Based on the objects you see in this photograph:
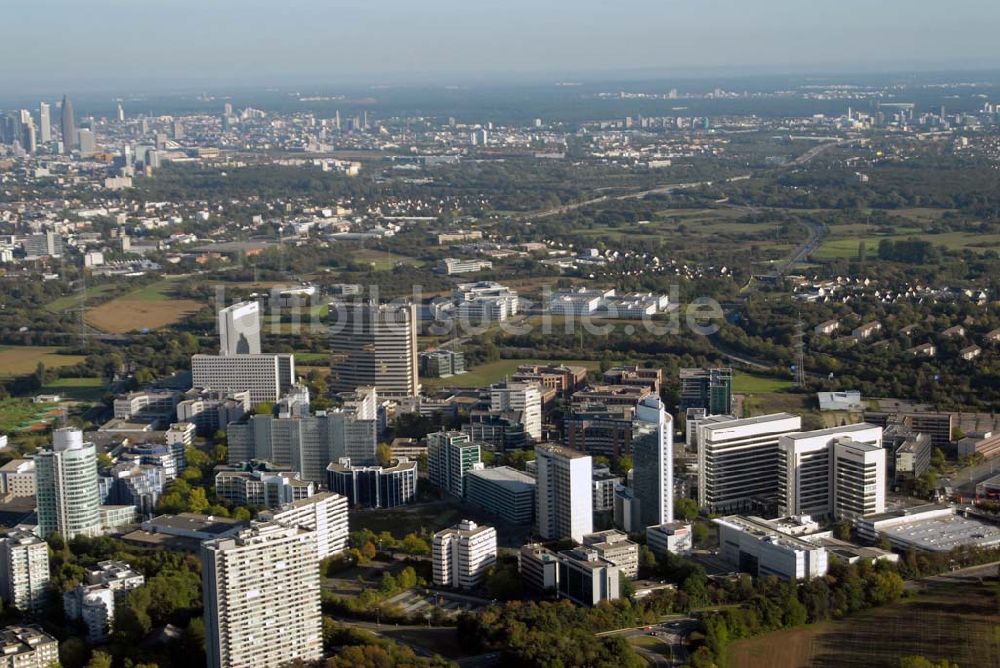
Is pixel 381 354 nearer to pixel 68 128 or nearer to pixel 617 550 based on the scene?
pixel 617 550

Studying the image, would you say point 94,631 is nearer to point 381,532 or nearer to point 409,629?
point 409,629

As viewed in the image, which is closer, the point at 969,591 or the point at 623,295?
the point at 969,591

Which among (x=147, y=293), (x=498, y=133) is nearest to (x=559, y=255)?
(x=147, y=293)

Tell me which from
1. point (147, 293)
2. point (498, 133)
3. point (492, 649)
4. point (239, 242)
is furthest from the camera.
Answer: point (498, 133)

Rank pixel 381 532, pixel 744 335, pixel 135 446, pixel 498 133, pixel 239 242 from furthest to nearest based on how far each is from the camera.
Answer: pixel 498 133
pixel 239 242
pixel 744 335
pixel 135 446
pixel 381 532

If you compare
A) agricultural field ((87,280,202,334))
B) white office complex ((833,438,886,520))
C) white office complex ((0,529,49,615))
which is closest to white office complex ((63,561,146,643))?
white office complex ((0,529,49,615))

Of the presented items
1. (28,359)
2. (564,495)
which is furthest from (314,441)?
(28,359)

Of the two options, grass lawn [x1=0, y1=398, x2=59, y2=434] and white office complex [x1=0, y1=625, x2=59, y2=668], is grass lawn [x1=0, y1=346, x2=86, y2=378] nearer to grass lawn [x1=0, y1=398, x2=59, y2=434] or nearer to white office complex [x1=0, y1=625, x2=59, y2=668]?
grass lawn [x1=0, y1=398, x2=59, y2=434]
